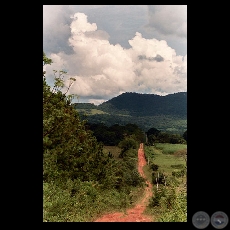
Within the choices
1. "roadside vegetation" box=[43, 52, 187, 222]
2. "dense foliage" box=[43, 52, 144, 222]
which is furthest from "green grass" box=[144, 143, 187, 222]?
"dense foliage" box=[43, 52, 144, 222]

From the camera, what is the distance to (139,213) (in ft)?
15.7

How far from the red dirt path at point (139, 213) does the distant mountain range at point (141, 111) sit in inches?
19.9

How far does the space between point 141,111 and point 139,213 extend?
1780mm

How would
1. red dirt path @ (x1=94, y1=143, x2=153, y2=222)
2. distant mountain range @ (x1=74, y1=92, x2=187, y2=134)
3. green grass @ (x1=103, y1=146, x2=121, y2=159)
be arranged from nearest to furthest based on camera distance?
1. red dirt path @ (x1=94, y1=143, x2=153, y2=222)
2. distant mountain range @ (x1=74, y1=92, x2=187, y2=134)
3. green grass @ (x1=103, y1=146, x2=121, y2=159)

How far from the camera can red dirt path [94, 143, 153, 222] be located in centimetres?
437

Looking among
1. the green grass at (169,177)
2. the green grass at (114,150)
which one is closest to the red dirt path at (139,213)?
the green grass at (169,177)

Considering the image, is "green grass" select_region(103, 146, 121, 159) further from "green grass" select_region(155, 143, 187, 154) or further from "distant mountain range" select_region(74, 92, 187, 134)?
"green grass" select_region(155, 143, 187, 154)

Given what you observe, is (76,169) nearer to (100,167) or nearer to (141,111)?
(100,167)

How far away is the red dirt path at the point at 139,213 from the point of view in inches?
172

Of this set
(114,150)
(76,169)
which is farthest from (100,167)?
(114,150)

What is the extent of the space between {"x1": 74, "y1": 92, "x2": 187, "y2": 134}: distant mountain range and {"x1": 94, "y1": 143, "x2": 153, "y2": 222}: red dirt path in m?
0.51

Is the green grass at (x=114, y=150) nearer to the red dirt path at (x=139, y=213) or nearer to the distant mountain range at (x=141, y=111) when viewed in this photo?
the red dirt path at (x=139, y=213)
